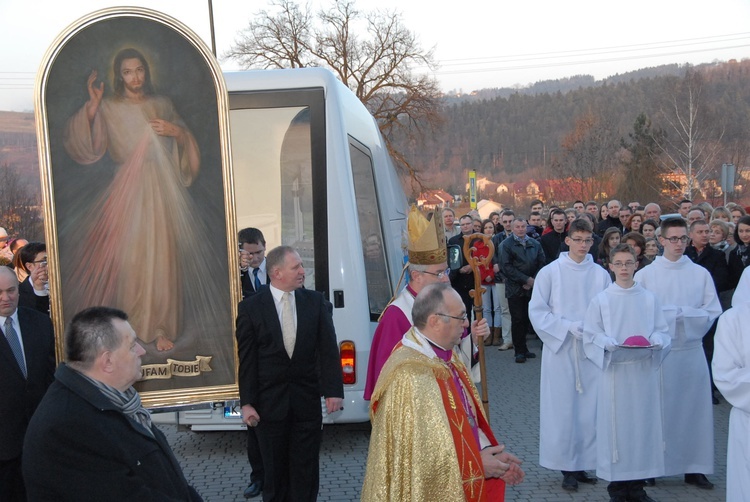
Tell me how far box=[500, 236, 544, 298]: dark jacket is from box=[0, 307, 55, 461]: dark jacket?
8.46m

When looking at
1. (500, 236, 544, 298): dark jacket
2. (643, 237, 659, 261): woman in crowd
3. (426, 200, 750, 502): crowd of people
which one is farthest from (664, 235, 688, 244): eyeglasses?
(500, 236, 544, 298): dark jacket

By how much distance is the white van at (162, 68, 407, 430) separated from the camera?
681cm

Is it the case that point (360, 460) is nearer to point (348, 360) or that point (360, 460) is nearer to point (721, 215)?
point (348, 360)

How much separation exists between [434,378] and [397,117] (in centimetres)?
3364

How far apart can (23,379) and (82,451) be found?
1.93 m

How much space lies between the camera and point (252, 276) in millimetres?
6930

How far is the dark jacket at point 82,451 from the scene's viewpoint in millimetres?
2889

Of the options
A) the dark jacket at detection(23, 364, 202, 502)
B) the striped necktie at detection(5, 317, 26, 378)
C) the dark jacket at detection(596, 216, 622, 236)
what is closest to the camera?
the dark jacket at detection(23, 364, 202, 502)

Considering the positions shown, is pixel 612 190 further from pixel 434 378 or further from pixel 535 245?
pixel 434 378

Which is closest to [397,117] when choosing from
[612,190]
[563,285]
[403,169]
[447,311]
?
[403,169]

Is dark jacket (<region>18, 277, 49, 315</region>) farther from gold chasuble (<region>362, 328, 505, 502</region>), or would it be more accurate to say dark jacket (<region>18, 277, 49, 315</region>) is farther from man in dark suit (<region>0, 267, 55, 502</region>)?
gold chasuble (<region>362, 328, 505, 502</region>)

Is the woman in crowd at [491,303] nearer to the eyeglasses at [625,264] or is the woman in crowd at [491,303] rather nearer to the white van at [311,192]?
the white van at [311,192]

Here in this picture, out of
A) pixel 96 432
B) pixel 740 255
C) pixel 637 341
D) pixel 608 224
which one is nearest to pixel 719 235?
pixel 740 255

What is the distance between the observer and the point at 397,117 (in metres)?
36.5
